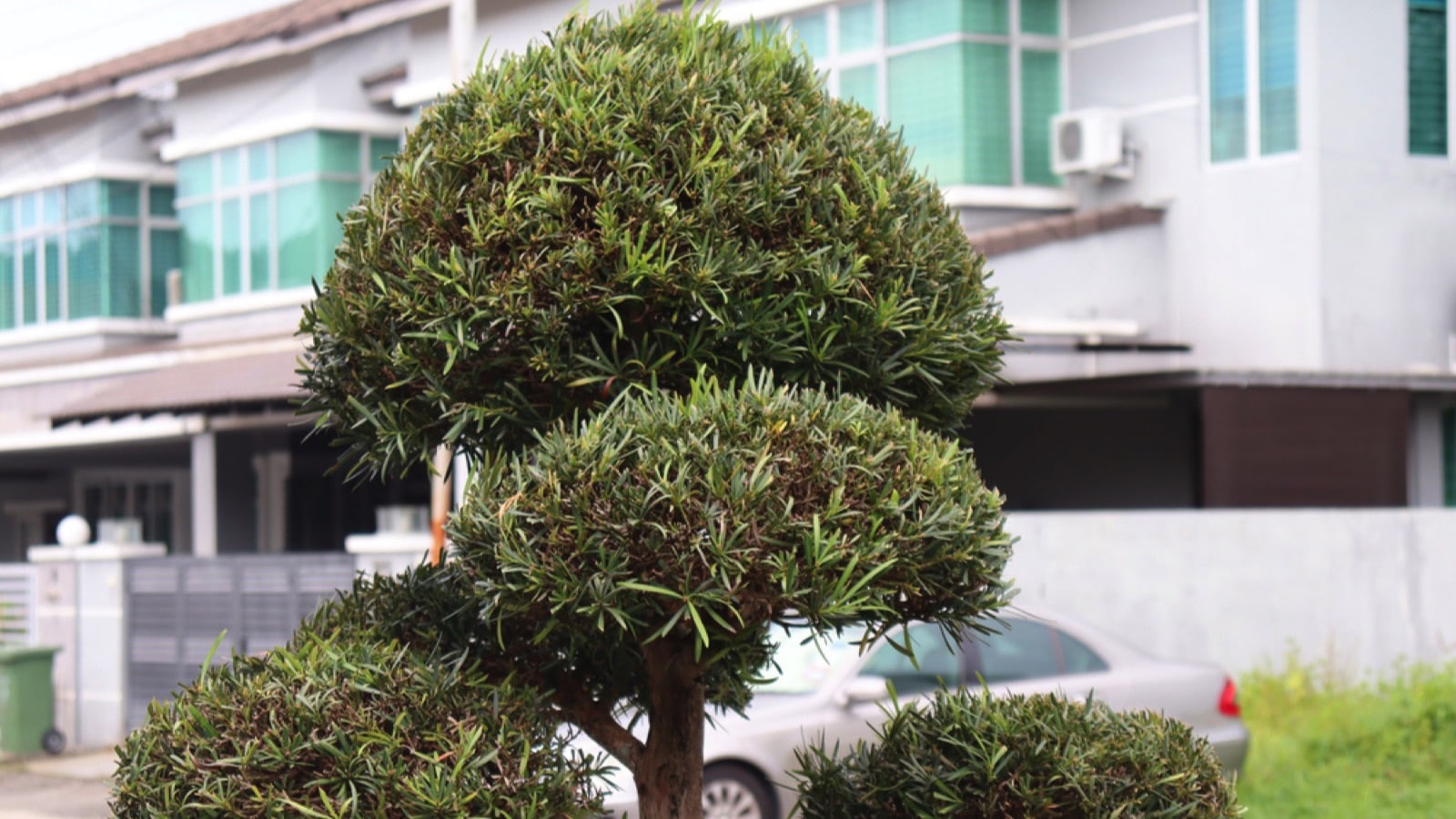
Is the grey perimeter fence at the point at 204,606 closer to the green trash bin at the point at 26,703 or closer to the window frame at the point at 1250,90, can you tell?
the green trash bin at the point at 26,703

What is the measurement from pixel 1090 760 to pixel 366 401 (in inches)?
80.4

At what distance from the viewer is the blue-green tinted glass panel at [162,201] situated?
22438mm

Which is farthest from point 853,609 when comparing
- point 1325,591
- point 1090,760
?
point 1325,591

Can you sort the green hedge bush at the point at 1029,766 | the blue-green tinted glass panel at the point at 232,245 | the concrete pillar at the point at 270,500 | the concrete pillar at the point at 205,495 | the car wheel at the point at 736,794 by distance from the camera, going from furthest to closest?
the concrete pillar at the point at 270,500 < the blue-green tinted glass panel at the point at 232,245 < the concrete pillar at the point at 205,495 < the car wheel at the point at 736,794 < the green hedge bush at the point at 1029,766

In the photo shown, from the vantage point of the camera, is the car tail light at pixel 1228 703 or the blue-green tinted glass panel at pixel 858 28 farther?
the blue-green tinted glass panel at pixel 858 28

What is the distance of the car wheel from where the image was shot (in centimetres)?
927

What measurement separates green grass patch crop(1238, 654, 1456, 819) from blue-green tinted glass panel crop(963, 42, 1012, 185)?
18.2 feet

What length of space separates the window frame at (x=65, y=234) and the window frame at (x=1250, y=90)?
43.9 ft

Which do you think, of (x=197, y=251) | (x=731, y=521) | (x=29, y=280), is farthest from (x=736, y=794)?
(x=29, y=280)

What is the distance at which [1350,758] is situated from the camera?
10883mm

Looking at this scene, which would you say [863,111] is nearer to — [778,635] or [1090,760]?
[1090,760]

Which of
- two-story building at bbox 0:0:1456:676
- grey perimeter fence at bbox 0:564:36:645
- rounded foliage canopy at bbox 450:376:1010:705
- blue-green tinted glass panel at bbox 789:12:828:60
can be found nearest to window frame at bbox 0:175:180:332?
two-story building at bbox 0:0:1456:676

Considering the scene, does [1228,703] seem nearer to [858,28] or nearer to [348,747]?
[348,747]

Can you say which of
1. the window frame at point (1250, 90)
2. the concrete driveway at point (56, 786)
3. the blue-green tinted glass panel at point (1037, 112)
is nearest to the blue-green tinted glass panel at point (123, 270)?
the concrete driveway at point (56, 786)
